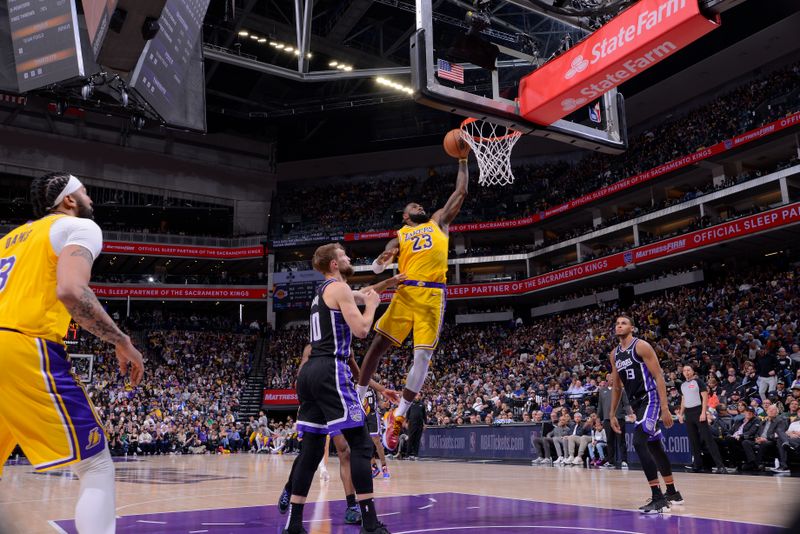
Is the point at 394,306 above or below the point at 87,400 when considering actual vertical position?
above

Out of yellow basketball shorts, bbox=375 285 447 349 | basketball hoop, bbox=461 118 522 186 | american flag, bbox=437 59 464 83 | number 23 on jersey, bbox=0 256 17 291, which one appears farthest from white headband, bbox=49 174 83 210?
basketball hoop, bbox=461 118 522 186

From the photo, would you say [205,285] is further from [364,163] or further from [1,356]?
[1,356]

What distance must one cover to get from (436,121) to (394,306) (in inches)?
1349

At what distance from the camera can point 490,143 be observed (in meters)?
8.91

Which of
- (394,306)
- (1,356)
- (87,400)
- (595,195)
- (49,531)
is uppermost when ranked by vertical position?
(595,195)

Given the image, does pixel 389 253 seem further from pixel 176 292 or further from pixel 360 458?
pixel 176 292

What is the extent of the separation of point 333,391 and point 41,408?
2.40 meters

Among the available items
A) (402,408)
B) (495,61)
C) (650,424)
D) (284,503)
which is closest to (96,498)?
(284,503)

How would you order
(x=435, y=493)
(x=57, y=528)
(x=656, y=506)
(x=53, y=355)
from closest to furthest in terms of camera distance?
(x=53, y=355), (x=57, y=528), (x=656, y=506), (x=435, y=493)

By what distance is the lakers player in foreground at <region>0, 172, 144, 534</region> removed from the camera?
294 centimetres

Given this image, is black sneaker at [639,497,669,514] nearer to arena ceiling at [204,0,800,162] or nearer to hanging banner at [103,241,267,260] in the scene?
arena ceiling at [204,0,800,162]

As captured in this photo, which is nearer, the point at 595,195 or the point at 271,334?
the point at 595,195

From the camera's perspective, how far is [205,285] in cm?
3884

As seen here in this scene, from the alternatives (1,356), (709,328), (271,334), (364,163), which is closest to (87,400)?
(1,356)
